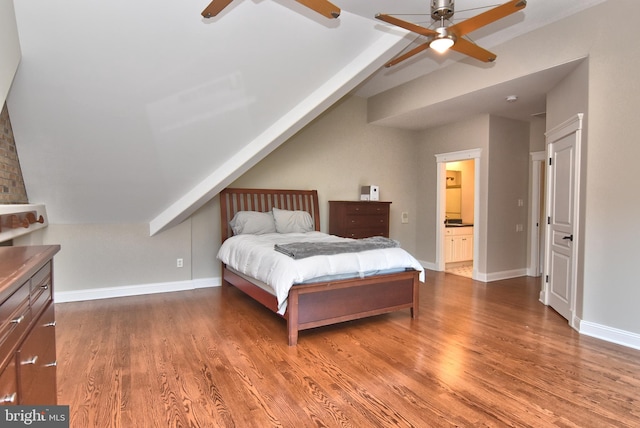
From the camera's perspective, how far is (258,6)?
102 inches

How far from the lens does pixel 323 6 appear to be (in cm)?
214

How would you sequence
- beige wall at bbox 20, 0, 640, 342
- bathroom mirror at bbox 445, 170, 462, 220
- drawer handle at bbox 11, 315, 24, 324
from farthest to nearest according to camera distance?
bathroom mirror at bbox 445, 170, 462, 220
beige wall at bbox 20, 0, 640, 342
drawer handle at bbox 11, 315, 24, 324

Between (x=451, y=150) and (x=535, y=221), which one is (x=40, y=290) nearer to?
(x=451, y=150)

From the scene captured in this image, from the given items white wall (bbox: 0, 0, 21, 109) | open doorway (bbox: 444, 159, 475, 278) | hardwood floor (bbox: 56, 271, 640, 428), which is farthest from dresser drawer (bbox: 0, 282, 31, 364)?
open doorway (bbox: 444, 159, 475, 278)

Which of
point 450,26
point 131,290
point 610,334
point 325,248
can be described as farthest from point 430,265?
point 131,290

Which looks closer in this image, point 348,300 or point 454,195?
point 348,300

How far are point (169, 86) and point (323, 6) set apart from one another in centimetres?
139

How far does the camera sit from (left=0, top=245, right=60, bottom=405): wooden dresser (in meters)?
1.05

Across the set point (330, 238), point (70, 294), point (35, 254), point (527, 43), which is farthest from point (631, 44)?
point (70, 294)

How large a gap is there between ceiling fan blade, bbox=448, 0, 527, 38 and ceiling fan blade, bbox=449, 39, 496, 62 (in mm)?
142

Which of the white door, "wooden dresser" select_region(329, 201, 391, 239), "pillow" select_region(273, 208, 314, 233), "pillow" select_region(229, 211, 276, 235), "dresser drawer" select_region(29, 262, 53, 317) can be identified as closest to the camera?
"dresser drawer" select_region(29, 262, 53, 317)

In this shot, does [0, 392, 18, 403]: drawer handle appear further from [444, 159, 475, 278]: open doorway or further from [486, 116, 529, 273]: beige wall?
[444, 159, 475, 278]: open doorway

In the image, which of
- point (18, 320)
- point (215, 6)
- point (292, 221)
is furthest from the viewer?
point (292, 221)

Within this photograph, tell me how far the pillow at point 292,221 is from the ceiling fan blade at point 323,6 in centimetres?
312
